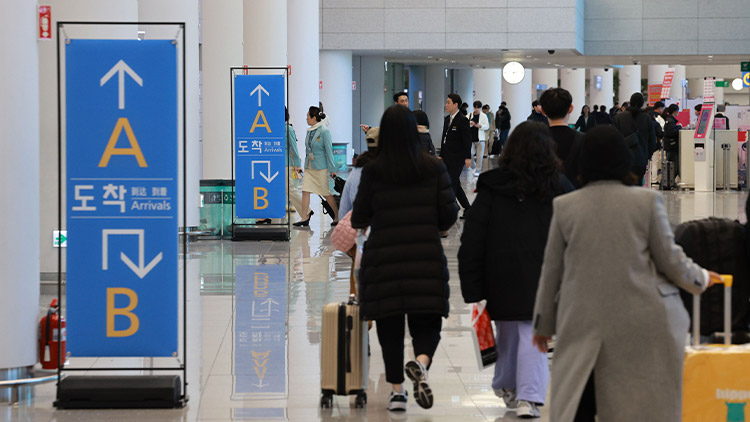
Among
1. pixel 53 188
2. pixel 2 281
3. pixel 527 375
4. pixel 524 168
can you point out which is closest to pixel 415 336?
pixel 527 375

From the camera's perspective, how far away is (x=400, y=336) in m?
6.14

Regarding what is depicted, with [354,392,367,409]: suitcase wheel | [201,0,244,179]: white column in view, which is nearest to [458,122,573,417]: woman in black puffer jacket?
[354,392,367,409]: suitcase wheel

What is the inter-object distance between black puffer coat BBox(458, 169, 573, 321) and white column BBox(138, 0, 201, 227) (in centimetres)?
889

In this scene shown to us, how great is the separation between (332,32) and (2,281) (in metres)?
25.7

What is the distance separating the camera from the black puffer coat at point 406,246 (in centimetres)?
591

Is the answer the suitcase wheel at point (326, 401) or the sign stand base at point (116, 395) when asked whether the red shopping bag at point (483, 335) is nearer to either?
the suitcase wheel at point (326, 401)

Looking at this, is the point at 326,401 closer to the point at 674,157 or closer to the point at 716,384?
the point at 716,384

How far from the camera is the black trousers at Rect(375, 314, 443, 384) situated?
6.07 m

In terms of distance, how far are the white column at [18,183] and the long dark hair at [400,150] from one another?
6.78 feet

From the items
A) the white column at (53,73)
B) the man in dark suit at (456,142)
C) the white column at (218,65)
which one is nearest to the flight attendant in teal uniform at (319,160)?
the man in dark suit at (456,142)

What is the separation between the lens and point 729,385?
4.95m

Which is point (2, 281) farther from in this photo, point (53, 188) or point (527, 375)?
point (53, 188)

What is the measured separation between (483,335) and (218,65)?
43.9ft

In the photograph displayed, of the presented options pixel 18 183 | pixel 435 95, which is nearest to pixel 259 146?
pixel 18 183
